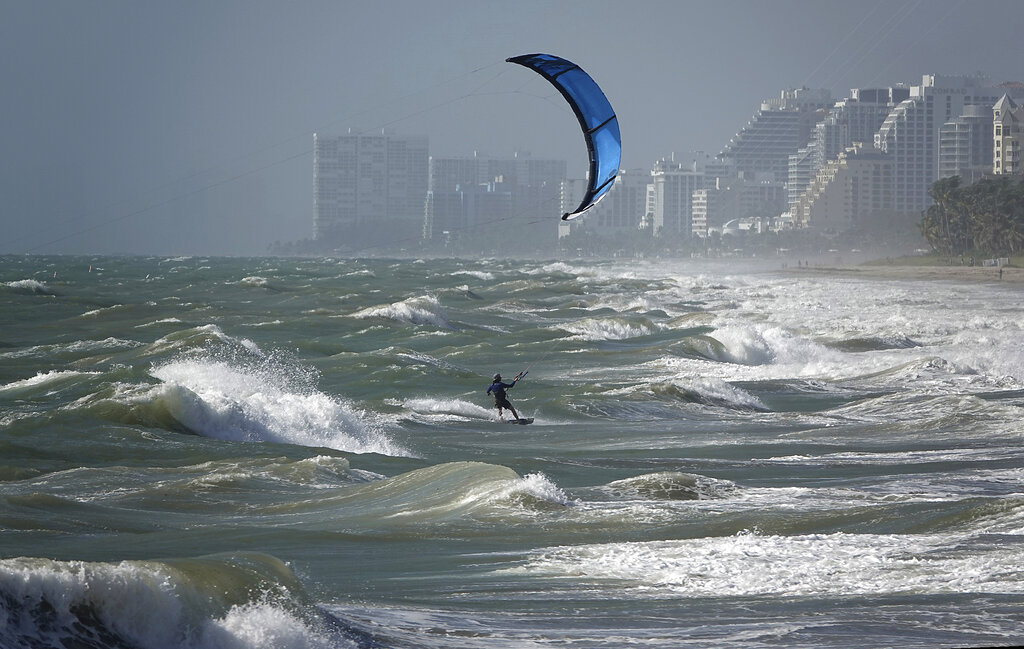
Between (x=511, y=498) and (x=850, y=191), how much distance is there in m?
176

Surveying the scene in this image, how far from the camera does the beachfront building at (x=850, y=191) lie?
6993 inches

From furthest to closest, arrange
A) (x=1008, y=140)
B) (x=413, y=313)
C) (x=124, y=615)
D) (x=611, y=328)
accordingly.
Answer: (x=1008, y=140) < (x=413, y=313) < (x=611, y=328) < (x=124, y=615)

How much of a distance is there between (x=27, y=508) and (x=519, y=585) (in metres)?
4.11

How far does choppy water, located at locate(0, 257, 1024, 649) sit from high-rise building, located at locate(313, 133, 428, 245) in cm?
12857

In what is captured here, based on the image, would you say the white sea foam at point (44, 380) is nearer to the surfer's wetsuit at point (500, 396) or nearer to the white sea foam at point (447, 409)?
the white sea foam at point (447, 409)

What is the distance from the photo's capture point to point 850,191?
587ft

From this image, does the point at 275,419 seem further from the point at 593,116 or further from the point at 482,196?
the point at 482,196

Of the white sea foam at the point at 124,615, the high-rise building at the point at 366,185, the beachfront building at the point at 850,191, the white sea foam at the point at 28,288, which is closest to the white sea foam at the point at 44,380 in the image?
the white sea foam at the point at 124,615

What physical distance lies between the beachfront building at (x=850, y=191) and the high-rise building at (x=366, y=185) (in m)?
52.7

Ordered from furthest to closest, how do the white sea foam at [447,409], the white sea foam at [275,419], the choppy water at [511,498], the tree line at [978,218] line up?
the tree line at [978,218] < the white sea foam at [447,409] < the white sea foam at [275,419] < the choppy water at [511,498]

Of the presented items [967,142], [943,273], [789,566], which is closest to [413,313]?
[789,566]

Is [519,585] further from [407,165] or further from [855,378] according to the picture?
[407,165]

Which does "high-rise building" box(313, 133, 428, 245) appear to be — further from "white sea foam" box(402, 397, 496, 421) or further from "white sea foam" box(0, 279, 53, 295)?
"white sea foam" box(402, 397, 496, 421)

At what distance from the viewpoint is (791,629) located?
22.0 feet
